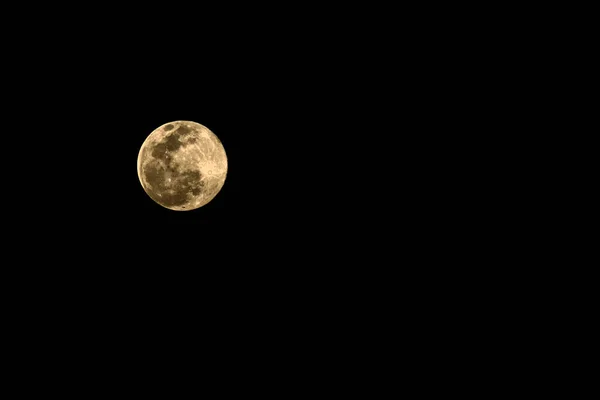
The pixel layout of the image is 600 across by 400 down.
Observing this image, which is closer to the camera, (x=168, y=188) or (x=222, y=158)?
(x=168, y=188)

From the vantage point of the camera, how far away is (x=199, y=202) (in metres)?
3.75

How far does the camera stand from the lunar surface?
351cm

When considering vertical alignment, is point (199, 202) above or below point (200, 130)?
below

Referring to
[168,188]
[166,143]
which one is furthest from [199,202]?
[166,143]

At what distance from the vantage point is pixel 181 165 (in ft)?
11.4

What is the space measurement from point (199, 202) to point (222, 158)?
526 mm

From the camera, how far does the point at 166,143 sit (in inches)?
140

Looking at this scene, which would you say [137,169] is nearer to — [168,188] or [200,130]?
[168,188]

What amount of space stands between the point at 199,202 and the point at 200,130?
751 mm

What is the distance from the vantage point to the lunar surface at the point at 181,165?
3.51 m

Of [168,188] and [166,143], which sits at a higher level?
[166,143]

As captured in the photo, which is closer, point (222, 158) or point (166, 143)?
point (166, 143)

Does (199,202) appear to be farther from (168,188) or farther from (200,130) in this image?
(200,130)

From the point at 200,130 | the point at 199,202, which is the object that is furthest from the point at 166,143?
the point at 199,202
